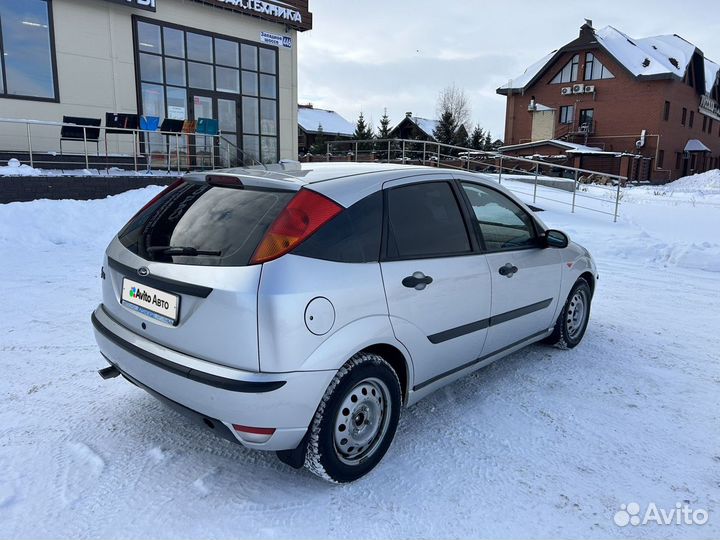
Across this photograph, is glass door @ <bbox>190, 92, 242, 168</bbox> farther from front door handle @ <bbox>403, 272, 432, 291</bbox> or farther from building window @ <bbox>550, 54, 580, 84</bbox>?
building window @ <bbox>550, 54, 580, 84</bbox>

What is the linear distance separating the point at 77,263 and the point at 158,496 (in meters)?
5.51

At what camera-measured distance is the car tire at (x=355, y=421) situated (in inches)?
98.2

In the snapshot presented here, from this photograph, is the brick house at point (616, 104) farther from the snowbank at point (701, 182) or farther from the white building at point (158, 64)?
the white building at point (158, 64)

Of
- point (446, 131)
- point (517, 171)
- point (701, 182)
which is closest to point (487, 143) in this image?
point (446, 131)

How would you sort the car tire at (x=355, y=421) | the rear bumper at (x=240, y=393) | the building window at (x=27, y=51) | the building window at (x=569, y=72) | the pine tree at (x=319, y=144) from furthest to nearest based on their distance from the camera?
the building window at (x=569, y=72), the pine tree at (x=319, y=144), the building window at (x=27, y=51), the car tire at (x=355, y=421), the rear bumper at (x=240, y=393)

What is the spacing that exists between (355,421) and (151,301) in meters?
1.21

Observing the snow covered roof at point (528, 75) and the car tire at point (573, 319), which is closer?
the car tire at point (573, 319)

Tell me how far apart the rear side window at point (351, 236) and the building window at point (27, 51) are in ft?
43.7

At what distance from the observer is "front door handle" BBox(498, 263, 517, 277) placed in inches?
137

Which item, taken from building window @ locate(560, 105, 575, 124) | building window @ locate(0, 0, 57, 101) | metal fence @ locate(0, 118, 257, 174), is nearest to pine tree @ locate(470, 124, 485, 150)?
building window @ locate(560, 105, 575, 124)

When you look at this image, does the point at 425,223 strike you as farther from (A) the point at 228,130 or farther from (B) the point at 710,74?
(B) the point at 710,74

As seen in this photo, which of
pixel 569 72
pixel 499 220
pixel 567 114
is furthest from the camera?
pixel 567 114

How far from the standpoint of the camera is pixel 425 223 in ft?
10.1

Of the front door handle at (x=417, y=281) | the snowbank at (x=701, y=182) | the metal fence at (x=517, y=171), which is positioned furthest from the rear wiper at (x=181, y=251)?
the snowbank at (x=701, y=182)
